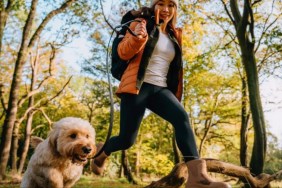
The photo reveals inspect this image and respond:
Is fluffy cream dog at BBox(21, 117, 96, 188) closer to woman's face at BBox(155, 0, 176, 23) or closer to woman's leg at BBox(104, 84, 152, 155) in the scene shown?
woman's leg at BBox(104, 84, 152, 155)

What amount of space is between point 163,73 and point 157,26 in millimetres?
468

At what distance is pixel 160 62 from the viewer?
3453 mm

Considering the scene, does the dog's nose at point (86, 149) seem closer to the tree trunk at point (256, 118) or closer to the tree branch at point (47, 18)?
the tree trunk at point (256, 118)

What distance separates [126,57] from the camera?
324 cm

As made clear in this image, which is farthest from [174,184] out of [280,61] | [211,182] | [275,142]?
[275,142]

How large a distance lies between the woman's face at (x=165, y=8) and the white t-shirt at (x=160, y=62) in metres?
0.18

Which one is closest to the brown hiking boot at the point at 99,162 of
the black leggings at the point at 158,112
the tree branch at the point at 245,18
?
the black leggings at the point at 158,112

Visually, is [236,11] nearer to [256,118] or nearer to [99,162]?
[256,118]

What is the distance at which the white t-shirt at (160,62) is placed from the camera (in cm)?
338

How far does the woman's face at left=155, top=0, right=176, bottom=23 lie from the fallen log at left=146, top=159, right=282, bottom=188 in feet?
8.82

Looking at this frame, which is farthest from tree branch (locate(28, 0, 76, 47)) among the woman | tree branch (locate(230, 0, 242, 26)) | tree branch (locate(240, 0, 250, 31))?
the woman

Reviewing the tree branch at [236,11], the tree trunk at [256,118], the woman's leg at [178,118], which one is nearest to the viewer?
the woman's leg at [178,118]

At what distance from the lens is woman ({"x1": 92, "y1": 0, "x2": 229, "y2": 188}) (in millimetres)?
3090

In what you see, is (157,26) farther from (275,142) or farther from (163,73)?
(275,142)
